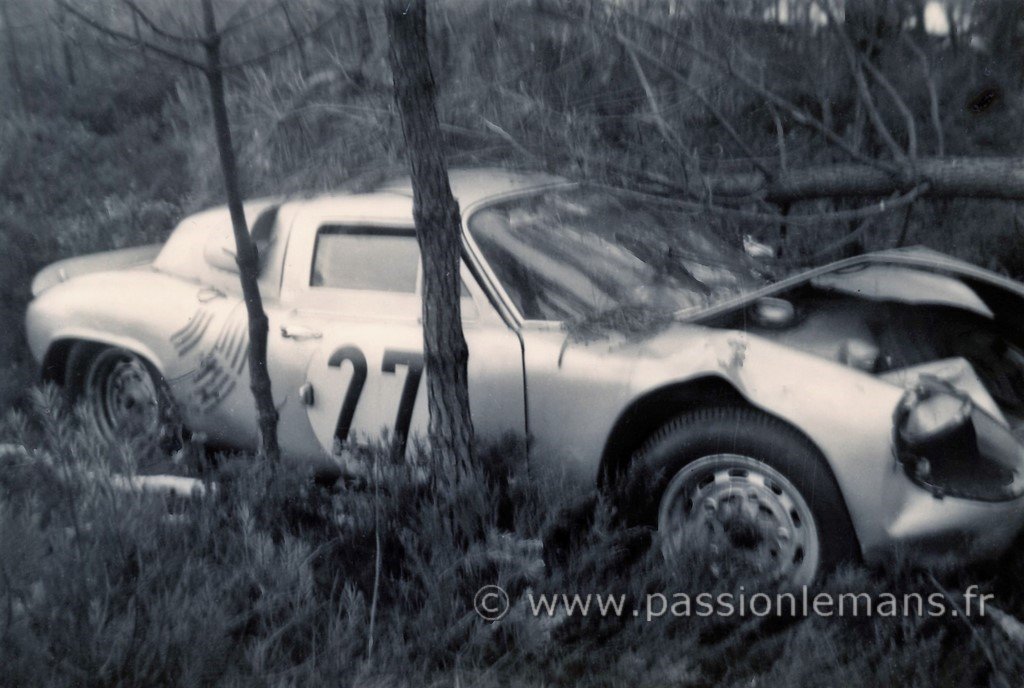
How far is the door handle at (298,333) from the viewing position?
2.60 meters

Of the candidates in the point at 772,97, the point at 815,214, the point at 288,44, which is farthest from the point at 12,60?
the point at 815,214

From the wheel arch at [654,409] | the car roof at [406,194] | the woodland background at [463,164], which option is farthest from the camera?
the car roof at [406,194]

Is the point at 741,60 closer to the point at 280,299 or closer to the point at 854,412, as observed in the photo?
the point at 854,412

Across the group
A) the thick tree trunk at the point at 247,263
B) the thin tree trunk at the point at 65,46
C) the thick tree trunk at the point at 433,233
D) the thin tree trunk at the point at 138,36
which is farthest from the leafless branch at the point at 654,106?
the thin tree trunk at the point at 65,46

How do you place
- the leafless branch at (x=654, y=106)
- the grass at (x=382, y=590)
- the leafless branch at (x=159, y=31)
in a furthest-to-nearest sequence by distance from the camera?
the leafless branch at (x=654, y=106)
the leafless branch at (x=159, y=31)
the grass at (x=382, y=590)

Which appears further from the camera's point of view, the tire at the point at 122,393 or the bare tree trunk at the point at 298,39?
the tire at the point at 122,393

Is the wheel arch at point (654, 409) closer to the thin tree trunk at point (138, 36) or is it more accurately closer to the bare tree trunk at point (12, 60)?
the thin tree trunk at point (138, 36)

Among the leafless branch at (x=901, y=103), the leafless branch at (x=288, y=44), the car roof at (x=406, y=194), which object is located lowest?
the car roof at (x=406, y=194)

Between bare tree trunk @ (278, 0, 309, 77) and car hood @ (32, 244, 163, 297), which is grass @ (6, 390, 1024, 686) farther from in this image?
bare tree trunk @ (278, 0, 309, 77)

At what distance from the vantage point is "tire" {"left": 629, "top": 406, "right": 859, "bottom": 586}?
212 centimetres

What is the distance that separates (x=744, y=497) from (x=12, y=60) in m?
2.33

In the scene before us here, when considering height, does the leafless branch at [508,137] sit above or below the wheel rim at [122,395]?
above

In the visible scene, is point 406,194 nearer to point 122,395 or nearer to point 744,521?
point 122,395

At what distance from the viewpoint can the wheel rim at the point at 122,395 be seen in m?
2.72
